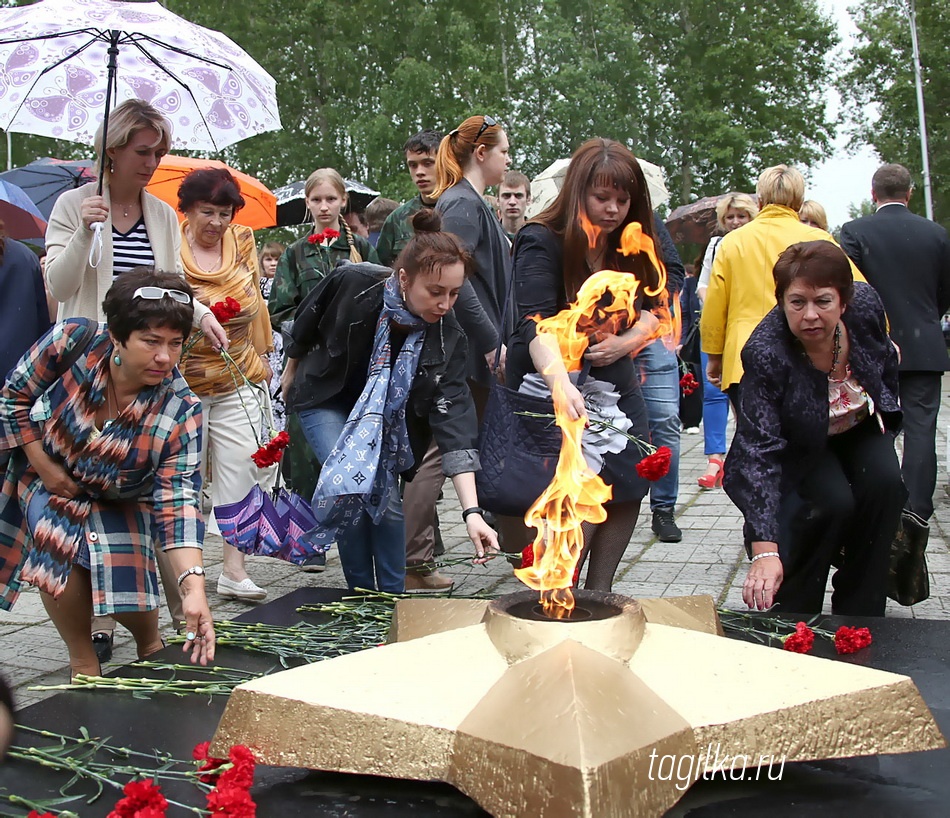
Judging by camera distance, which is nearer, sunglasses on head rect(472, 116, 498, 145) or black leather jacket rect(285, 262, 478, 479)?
black leather jacket rect(285, 262, 478, 479)

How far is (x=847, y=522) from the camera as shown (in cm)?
369

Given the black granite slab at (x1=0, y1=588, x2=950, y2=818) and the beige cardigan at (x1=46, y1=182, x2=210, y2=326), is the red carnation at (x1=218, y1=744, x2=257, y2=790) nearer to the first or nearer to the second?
the black granite slab at (x1=0, y1=588, x2=950, y2=818)

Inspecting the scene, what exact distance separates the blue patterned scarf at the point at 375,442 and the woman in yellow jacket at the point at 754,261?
1.92 m

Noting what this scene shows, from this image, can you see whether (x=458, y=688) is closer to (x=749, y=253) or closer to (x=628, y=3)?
(x=749, y=253)

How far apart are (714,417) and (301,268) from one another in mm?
3496

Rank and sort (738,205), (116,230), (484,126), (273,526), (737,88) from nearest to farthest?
(273,526) < (116,230) < (484,126) < (738,205) < (737,88)

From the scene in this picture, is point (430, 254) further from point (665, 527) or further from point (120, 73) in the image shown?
point (665, 527)

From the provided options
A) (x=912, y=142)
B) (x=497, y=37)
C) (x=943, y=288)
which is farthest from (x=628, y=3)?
(x=943, y=288)

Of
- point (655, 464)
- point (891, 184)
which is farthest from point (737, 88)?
point (655, 464)

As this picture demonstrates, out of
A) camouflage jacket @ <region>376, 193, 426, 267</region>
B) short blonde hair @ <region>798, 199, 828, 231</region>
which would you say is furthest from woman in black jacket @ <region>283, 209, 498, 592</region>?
short blonde hair @ <region>798, 199, 828, 231</region>

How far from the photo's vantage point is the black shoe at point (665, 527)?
5941 mm

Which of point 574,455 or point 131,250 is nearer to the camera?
point 574,455

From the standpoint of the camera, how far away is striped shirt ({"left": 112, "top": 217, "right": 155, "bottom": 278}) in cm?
404

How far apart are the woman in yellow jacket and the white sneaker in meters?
2.47
